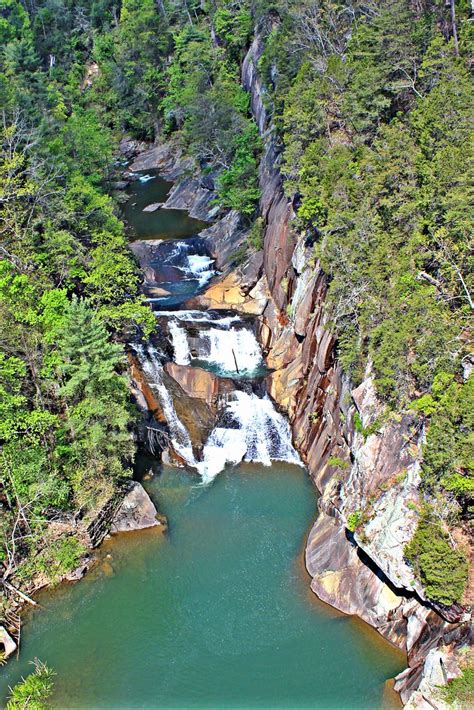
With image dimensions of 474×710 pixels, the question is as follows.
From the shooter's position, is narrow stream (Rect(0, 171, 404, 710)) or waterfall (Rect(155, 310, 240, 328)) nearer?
narrow stream (Rect(0, 171, 404, 710))

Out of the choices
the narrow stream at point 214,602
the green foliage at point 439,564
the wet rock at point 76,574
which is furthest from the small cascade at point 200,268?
the green foliage at point 439,564

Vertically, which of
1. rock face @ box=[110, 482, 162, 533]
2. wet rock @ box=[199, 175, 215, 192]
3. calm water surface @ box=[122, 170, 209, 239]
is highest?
wet rock @ box=[199, 175, 215, 192]

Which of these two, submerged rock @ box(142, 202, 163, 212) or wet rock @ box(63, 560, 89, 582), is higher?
submerged rock @ box(142, 202, 163, 212)

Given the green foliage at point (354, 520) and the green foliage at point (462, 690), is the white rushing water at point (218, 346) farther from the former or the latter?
the green foliage at point (462, 690)

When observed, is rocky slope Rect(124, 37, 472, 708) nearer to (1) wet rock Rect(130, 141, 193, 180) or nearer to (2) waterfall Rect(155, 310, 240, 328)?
(2) waterfall Rect(155, 310, 240, 328)

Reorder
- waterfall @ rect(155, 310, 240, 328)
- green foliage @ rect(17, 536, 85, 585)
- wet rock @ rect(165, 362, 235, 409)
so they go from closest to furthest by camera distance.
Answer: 1. green foliage @ rect(17, 536, 85, 585)
2. wet rock @ rect(165, 362, 235, 409)
3. waterfall @ rect(155, 310, 240, 328)

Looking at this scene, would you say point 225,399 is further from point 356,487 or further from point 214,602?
point 214,602

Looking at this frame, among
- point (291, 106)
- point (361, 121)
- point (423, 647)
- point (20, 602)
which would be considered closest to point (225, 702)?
point (423, 647)

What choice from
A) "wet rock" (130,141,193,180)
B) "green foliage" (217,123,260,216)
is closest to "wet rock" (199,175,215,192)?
"green foliage" (217,123,260,216)
